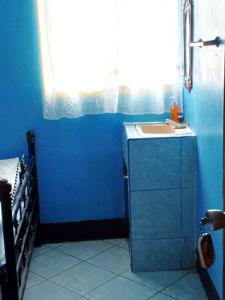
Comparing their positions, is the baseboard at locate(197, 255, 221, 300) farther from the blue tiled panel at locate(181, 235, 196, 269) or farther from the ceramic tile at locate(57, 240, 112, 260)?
the ceramic tile at locate(57, 240, 112, 260)

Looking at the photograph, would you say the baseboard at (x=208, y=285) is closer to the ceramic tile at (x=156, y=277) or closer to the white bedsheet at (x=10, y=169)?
the ceramic tile at (x=156, y=277)

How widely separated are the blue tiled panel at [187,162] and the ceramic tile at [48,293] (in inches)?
35.3

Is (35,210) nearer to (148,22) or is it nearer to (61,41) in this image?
(61,41)

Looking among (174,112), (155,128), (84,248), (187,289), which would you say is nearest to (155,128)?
(155,128)

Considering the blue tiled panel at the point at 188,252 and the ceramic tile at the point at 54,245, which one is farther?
the ceramic tile at the point at 54,245

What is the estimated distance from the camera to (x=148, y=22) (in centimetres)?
296

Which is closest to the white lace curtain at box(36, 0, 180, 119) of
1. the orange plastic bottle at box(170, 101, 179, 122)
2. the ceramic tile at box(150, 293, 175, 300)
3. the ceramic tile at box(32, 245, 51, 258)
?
the orange plastic bottle at box(170, 101, 179, 122)

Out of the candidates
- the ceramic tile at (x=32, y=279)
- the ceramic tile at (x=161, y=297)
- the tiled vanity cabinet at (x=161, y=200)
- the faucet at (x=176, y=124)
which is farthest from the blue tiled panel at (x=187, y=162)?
the ceramic tile at (x=32, y=279)

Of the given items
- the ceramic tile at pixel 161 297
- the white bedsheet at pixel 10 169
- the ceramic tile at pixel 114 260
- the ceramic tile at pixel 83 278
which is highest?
the white bedsheet at pixel 10 169

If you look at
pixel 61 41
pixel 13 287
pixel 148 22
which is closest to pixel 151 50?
pixel 148 22

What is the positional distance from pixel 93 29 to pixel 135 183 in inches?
40.0

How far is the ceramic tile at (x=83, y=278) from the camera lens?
107 inches

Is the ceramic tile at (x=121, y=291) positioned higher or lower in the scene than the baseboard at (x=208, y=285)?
lower

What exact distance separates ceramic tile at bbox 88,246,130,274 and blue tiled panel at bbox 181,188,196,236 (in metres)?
0.45
